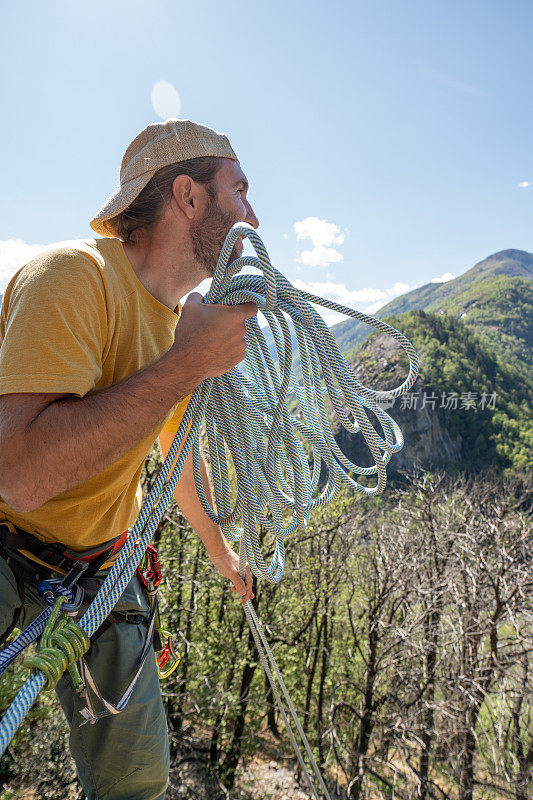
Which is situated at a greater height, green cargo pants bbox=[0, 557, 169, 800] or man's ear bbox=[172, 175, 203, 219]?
man's ear bbox=[172, 175, 203, 219]

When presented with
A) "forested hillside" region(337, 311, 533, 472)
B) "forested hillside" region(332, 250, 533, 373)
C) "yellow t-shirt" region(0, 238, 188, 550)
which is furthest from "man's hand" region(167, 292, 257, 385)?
"forested hillside" region(332, 250, 533, 373)

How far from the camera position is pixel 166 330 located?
57.2 inches

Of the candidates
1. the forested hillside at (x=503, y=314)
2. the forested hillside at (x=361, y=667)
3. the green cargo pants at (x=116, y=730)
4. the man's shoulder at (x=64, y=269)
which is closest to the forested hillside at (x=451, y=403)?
the forested hillside at (x=503, y=314)

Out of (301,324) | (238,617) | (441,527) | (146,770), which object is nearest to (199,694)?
(238,617)

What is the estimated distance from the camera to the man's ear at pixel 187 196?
1.46 meters

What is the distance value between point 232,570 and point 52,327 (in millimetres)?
1228

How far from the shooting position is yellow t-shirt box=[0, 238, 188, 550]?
3.21ft

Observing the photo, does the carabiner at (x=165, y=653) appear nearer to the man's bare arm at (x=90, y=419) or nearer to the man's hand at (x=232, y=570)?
the man's hand at (x=232, y=570)

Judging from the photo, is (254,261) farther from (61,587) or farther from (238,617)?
(238,617)

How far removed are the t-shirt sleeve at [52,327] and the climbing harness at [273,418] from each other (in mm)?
317

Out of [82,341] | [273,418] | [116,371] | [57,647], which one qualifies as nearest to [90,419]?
[82,341]

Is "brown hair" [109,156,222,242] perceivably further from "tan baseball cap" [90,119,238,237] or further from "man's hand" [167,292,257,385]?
"man's hand" [167,292,257,385]

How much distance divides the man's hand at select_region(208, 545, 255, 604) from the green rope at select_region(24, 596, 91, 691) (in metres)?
0.89

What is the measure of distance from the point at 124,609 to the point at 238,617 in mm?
14606
